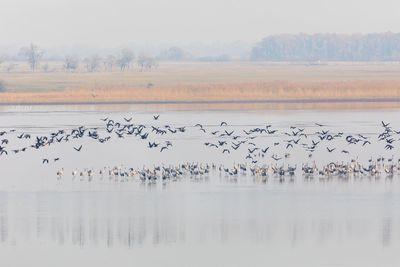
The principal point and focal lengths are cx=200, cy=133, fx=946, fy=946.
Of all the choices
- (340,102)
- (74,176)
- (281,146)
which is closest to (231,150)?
(281,146)

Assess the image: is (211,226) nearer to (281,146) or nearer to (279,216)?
(279,216)

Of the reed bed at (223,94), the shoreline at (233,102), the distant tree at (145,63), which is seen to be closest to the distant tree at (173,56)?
the distant tree at (145,63)

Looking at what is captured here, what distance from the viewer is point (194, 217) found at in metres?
25.1

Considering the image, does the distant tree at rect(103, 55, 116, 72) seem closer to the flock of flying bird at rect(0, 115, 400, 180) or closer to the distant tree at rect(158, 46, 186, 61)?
the distant tree at rect(158, 46, 186, 61)

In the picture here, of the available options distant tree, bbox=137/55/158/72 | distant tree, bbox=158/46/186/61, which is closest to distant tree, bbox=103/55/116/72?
distant tree, bbox=137/55/158/72

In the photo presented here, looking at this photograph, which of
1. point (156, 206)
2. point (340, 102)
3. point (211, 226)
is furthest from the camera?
point (340, 102)

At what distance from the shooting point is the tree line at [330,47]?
172500mm

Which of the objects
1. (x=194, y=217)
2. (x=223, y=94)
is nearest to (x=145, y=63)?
(x=223, y=94)

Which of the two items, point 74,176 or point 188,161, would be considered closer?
point 74,176

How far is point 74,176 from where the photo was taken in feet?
107

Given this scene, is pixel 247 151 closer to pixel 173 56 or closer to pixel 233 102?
pixel 233 102

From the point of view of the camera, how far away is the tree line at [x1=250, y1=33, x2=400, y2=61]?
566 ft

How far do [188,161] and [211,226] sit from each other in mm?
11845

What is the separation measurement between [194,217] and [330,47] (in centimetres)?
16309
